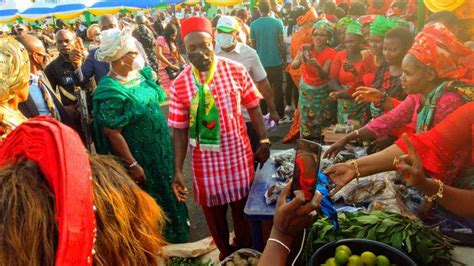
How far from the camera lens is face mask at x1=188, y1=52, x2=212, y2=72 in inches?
114

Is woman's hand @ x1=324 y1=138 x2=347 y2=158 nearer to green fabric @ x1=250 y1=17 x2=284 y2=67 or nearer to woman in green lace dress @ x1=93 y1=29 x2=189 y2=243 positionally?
woman in green lace dress @ x1=93 y1=29 x2=189 y2=243

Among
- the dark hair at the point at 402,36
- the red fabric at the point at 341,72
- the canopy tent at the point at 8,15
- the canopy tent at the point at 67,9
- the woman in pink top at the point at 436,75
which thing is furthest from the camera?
the canopy tent at the point at 8,15

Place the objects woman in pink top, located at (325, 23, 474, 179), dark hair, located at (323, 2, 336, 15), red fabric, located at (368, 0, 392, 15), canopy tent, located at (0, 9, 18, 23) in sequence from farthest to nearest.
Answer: canopy tent, located at (0, 9, 18, 23), dark hair, located at (323, 2, 336, 15), red fabric, located at (368, 0, 392, 15), woman in pink top, located at (325, 23, 474, 179)

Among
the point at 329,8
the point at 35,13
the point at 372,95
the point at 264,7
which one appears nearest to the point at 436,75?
the point at 372,95

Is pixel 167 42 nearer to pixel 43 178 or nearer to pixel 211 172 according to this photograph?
pixel 211 172

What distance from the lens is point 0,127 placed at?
2244 mm

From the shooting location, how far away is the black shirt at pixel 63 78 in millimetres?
4516

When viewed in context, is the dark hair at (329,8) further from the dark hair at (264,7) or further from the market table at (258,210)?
the market table at (258,210)

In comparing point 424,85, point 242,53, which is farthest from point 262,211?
point 242,53

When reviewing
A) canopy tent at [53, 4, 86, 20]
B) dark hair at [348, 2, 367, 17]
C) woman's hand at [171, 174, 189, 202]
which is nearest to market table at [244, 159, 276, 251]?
woman's hand at [171, 174, 189, 202]

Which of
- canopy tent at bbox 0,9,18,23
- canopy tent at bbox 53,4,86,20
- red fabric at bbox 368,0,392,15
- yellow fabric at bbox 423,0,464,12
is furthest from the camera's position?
canopy tent at bbox 0,9,18,23

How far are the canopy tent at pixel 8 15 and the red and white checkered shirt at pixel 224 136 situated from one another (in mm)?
23585

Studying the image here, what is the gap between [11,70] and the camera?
2242 millimetres

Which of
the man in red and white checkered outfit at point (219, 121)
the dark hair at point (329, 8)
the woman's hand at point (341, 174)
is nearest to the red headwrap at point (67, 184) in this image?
the woman's hand at point (341, 174)
